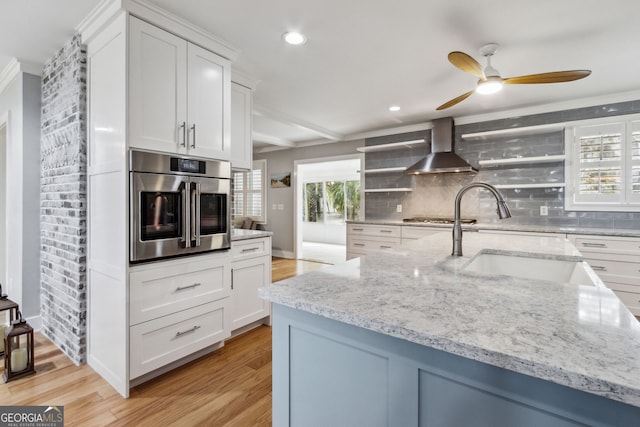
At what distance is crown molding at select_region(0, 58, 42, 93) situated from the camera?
2676 millimetres

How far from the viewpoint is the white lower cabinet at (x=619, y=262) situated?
305 centimetres

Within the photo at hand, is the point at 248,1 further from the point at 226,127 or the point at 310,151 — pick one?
the point at 310,151

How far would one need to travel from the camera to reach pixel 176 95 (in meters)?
2.08

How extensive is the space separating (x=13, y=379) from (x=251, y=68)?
2942 mm

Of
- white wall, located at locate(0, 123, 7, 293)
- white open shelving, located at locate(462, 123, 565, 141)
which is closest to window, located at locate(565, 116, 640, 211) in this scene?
white open shelving, located at locate(462, 123, 565, 141)

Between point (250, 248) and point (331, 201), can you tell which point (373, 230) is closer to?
→ point (250, 248)

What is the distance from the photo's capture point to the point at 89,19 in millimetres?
2016

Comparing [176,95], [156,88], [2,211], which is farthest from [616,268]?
[2,211]

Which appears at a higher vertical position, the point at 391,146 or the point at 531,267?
the point at 391,146

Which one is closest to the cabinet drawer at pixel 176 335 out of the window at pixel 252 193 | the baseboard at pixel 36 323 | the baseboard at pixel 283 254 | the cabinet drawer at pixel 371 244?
the baseboard at pixel 36 323

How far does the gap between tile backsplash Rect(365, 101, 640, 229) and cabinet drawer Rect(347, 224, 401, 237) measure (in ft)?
2.10

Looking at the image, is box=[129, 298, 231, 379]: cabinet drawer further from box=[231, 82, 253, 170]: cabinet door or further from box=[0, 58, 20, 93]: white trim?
box=[0, 58, 20, 93]: white trim

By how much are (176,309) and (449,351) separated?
1.97 m

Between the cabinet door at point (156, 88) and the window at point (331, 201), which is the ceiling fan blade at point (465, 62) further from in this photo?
the window at point (331, 201)
